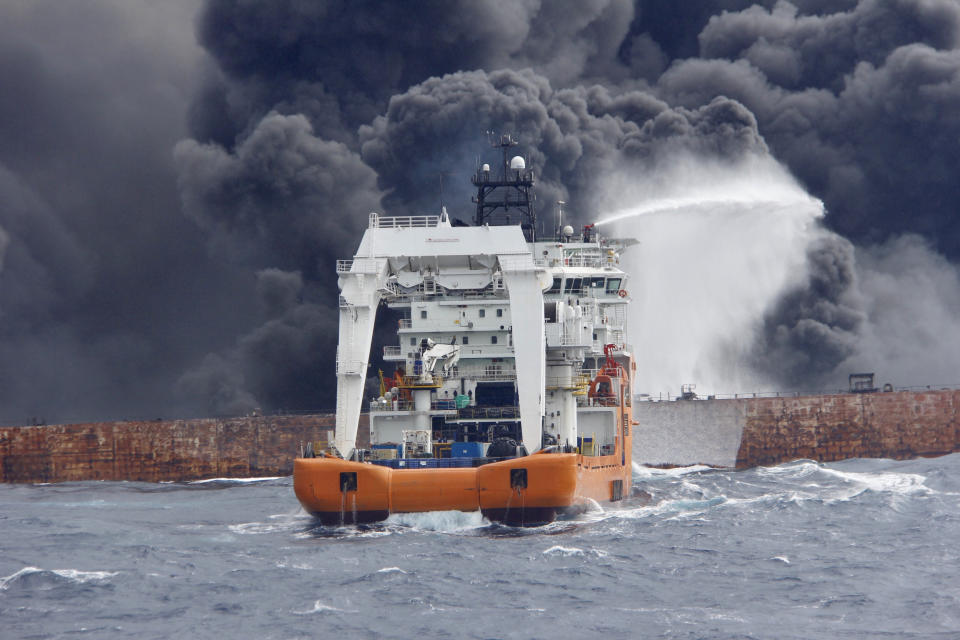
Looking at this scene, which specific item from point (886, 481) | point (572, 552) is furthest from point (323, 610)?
point (886, 481)

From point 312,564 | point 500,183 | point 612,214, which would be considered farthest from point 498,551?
point 612,214

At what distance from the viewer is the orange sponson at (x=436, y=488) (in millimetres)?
32500

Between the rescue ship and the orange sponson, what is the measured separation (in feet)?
0.12

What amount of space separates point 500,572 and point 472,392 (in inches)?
563

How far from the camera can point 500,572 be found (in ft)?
85.6

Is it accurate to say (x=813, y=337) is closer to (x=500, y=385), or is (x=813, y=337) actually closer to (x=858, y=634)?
(x=500, y=385)

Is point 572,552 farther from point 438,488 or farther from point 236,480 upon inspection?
point 236,480

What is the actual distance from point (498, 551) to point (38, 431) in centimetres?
3059

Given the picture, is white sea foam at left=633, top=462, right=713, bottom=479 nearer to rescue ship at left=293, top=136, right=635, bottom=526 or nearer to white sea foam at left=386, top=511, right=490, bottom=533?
rescue ship at left=293, top=136, right=635, bottom=526

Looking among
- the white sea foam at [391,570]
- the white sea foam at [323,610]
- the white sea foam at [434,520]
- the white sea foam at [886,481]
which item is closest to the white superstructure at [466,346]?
the white sea foam at [434,520]

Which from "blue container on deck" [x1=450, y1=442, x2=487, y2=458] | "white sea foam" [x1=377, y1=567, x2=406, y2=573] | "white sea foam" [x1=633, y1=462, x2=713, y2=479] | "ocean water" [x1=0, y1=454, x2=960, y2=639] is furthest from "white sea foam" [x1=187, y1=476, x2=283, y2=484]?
"white sea foam" [x1=377, y1=567, x2=406, y2=573]

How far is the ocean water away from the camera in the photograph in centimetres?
2134

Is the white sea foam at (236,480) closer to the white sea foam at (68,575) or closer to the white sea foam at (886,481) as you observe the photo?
the white sea foam at (886,481)

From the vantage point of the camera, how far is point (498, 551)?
28797 mm
